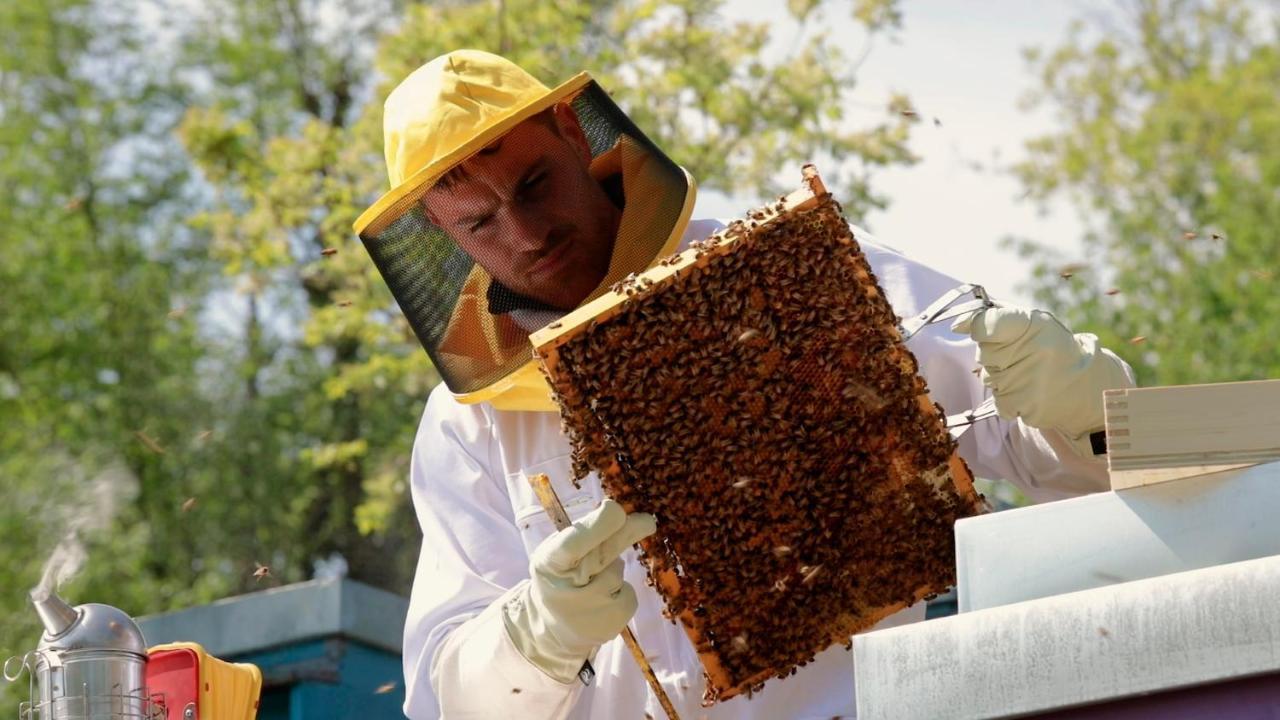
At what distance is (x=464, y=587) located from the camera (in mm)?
3799

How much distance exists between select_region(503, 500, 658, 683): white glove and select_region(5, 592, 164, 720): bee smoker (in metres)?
1.03

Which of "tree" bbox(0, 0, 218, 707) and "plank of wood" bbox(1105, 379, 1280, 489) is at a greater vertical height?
"plank of wood" bbox(1105, 379, 1280, 489)

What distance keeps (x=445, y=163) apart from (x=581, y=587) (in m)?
1.19

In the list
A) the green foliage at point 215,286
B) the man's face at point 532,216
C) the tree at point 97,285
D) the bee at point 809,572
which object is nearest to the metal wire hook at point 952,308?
the bee at point 809,572

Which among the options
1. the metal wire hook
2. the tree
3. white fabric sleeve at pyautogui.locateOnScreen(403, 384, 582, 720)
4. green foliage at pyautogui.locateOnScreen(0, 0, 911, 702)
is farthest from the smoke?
the tree

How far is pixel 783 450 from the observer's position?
331 centimetres

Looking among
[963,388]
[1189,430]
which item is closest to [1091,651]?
[1189,430]

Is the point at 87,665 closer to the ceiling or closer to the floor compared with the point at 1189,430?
closer to the floor

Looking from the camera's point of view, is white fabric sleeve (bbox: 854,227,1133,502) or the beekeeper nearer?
the beekeeper

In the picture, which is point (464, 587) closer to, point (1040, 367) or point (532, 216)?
point (532, 216)

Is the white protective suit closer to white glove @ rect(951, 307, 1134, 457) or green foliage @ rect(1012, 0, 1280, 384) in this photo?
white glove @ rect(951, 307, 1134, 457)

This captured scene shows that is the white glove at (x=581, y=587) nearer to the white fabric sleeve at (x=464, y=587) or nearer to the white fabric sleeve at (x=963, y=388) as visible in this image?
the white fabric sleeve at (x=464, y=587)

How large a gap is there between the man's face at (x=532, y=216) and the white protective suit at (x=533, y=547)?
28 centimetres

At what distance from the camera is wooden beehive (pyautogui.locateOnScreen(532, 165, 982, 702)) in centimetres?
326
